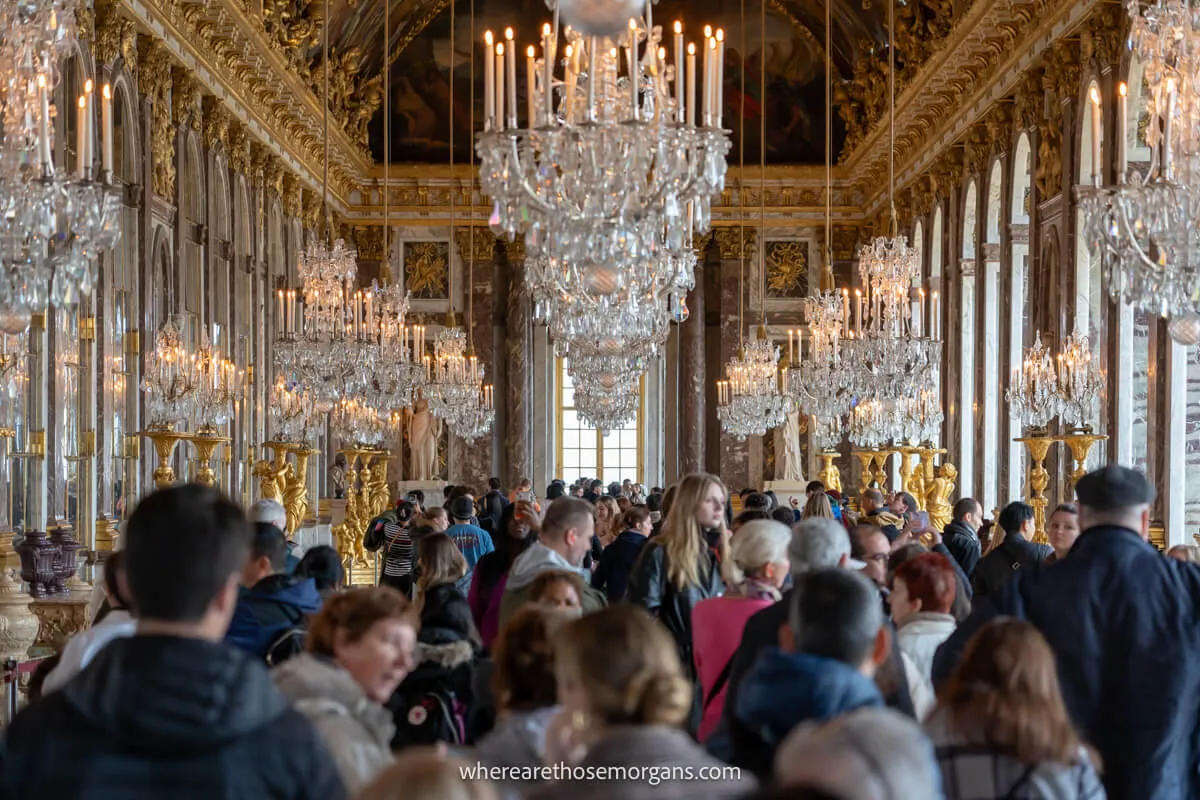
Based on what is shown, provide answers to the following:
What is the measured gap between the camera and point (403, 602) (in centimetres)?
425

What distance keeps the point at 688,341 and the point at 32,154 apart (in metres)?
24.9

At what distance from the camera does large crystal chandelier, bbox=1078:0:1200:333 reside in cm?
823

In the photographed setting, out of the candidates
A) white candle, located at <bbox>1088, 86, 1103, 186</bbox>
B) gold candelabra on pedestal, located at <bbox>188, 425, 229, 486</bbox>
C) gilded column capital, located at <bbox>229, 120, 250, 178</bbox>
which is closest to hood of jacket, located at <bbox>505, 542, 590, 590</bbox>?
white candle, located at <bbox>1088, 86, 1103, 186</bbox>

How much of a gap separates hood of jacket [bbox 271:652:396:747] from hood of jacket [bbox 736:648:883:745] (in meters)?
0.87

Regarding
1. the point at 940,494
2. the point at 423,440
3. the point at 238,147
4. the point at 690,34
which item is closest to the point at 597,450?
the point at 423,440

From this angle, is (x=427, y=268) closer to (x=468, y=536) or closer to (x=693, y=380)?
(x=693, y=380)

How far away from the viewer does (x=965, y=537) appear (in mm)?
10867

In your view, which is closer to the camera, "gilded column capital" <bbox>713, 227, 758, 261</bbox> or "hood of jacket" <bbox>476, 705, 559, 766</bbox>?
"hood of jacket" <bbox>476, 705, 559, 766</bbox>

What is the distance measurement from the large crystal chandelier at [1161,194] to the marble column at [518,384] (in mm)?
23455

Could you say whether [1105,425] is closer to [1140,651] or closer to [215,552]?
[1140,651]

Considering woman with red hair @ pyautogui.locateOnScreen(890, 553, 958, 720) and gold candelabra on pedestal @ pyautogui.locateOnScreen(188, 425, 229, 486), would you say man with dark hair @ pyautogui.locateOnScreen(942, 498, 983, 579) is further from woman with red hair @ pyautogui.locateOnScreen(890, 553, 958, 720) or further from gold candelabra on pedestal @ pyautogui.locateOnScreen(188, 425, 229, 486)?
gold candelabra on pedestal @ pyautogui.locateOnScreen(188, 425, 229, 486)

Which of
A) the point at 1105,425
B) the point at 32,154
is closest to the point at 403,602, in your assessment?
the point at 32,154

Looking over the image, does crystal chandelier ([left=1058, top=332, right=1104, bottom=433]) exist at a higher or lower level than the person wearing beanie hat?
higher

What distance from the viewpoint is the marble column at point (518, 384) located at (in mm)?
31859
